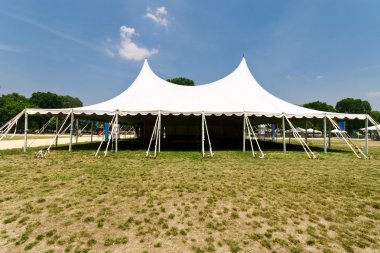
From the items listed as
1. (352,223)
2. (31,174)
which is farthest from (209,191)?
(31,174)

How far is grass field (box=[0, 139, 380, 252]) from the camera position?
2557 mm

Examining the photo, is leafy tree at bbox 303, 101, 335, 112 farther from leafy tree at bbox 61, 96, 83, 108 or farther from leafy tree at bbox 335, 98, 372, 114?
leafy tree at bbox 61, 96, 83, 108

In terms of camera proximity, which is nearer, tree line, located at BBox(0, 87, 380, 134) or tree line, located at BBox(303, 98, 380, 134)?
tree line, located at BBox(0, 87, 380, 134)

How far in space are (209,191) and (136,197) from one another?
1497mm

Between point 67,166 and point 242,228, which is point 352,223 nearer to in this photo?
point 242,228

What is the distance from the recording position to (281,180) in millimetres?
5328

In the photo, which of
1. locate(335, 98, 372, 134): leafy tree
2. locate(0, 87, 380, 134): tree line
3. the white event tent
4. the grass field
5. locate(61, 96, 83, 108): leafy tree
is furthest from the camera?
locate(61, 96, 83, 108): leafy tree

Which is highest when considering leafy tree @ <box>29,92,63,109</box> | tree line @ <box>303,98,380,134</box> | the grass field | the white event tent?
leafy tree @ <box>29,92,63,109</box>

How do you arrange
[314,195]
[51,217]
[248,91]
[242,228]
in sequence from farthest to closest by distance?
[248,91] < [314,195] < [51,217] < [242,228]

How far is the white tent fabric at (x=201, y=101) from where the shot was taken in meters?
10.5

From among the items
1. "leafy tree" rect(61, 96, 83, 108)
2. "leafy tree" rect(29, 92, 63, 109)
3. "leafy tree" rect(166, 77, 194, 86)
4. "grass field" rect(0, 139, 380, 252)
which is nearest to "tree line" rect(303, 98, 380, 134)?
"leafy tree" rect(166, 77, 194, 86)

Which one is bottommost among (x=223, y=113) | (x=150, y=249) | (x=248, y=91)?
(x=150, y=249)

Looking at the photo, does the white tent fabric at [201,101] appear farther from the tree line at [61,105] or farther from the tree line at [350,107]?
the tree line at [350,107]

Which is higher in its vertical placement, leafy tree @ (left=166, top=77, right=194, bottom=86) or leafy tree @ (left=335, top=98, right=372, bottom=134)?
leafy tree @ (left=166, top=77, right=194, bottom=86)
